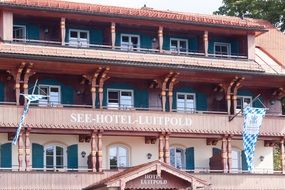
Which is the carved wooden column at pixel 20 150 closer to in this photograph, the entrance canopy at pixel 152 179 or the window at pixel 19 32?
A: the entrance canopy at pixel 152 179

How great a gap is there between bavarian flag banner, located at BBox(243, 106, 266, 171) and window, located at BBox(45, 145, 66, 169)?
9.92m

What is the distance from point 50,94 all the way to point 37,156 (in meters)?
3.45

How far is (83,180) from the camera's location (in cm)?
5288

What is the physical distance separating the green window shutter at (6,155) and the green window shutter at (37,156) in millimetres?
1346

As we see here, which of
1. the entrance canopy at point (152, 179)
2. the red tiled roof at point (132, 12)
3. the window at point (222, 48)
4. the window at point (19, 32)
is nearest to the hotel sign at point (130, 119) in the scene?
the entrance canopy at point (152, 179)

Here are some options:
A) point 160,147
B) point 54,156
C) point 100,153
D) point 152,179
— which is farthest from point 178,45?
point 152,179

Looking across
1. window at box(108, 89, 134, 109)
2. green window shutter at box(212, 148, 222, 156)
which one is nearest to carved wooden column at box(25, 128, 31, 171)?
window at box(108, 89, 134, 109)

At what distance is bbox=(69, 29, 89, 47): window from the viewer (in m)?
57.8

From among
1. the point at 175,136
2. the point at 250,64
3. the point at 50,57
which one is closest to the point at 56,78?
the point at 50,57

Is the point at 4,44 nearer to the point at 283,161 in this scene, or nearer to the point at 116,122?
the point at 116,122

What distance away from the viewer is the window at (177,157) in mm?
58125

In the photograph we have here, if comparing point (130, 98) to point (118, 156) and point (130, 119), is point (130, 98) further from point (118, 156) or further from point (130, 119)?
point (118, 156)

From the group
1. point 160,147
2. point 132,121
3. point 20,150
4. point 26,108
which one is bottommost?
point 20,150

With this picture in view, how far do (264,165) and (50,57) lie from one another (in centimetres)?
1485
